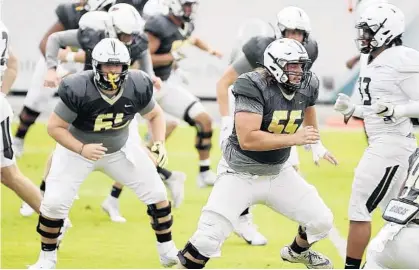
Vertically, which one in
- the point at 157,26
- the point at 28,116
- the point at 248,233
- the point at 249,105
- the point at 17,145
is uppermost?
the point at 249,105

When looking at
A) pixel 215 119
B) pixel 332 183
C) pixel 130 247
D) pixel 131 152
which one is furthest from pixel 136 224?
pixel 215 119

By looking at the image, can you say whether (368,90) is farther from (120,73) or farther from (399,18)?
(120,73)

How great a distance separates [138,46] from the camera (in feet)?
27.9

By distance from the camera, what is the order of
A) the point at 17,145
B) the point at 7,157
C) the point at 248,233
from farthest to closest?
1. the point at 17,145
2. the point at 248,233
3. the point at 7,157

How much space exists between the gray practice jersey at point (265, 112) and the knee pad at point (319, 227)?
13.8 inches

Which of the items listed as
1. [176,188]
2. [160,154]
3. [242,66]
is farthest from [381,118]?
[176,188]

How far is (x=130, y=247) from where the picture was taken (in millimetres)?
7805

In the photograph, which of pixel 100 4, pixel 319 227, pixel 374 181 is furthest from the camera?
pixel 100 4

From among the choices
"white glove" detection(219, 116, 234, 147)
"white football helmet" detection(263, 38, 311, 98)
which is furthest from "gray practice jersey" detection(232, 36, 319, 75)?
"white football helmet" detection(263, 38, 311, 98)

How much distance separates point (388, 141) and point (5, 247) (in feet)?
8.83

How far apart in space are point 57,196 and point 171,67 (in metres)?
3.19

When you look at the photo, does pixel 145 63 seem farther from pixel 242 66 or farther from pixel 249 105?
pixel 249 105

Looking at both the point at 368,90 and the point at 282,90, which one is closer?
the point at 282,90

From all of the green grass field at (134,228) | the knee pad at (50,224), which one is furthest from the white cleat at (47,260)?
the green grass field at (134,228)
